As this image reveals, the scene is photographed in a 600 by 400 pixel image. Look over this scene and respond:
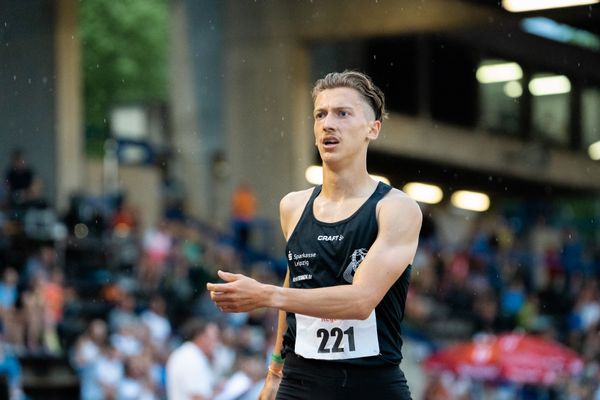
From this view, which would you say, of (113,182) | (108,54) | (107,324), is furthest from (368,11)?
(108,54)

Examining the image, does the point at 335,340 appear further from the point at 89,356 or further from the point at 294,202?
the point at 89,356

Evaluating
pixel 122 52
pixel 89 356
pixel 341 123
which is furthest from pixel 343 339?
pixel 122 52

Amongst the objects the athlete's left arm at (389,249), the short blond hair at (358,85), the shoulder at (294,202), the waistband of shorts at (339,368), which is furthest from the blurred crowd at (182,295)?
the athlete's left arm at (389,249)

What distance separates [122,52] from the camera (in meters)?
43.5

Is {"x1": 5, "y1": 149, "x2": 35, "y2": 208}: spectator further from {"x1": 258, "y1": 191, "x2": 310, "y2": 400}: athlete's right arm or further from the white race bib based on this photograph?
the white race bib

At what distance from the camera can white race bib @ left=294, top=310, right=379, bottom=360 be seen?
15.9ft

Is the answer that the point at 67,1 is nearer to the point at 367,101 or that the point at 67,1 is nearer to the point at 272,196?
the point at 272,196

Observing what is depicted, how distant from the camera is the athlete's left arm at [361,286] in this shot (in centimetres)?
436

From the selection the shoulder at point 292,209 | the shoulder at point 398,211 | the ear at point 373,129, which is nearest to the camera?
the shoulder at point 398,211

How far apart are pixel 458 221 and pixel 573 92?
195 inches

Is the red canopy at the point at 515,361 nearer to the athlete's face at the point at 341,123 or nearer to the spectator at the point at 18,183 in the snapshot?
the spectator at the point at 18,183

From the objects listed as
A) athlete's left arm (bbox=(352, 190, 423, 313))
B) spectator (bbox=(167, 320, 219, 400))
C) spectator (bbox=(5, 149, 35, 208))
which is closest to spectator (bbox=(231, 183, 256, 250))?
spectator (bbox=(5, 149, 35, 208))

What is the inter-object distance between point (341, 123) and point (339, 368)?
1047 millimetres

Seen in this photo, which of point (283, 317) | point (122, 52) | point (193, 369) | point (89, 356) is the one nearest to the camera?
point (283, 317)
